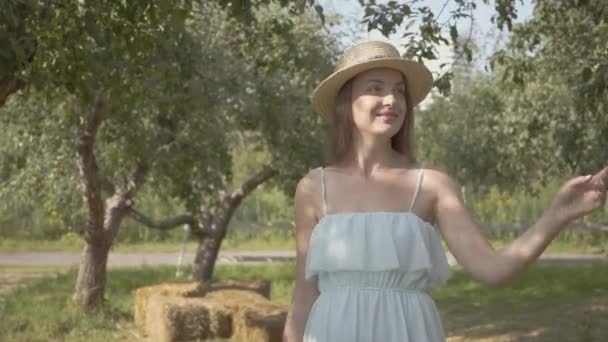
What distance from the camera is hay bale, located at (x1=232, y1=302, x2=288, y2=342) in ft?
34.9

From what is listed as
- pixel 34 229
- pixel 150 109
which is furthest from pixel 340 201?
pixel 34 229

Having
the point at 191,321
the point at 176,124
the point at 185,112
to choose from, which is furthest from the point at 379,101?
the point at 176,124

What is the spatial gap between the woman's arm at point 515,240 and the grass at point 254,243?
26707 millimetres

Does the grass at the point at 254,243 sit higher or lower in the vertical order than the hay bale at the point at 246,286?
higher

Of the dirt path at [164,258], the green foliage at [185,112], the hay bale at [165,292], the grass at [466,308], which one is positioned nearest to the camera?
the green foliage at [185,112]

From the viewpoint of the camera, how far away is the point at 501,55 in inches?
478

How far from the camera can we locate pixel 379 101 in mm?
3262

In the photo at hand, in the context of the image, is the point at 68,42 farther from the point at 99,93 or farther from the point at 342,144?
the point at 342,144

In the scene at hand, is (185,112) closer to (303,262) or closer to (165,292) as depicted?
(165,292)

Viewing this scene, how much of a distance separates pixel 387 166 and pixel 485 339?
926cm

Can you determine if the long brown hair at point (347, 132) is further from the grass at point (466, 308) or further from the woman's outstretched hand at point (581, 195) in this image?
the grass at point (466, 308)

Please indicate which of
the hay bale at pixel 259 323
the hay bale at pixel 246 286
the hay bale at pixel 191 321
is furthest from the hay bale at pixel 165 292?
the hay bale at pixel 259 323

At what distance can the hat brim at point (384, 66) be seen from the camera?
3291 millimetres

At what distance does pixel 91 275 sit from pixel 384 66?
1161 cm
